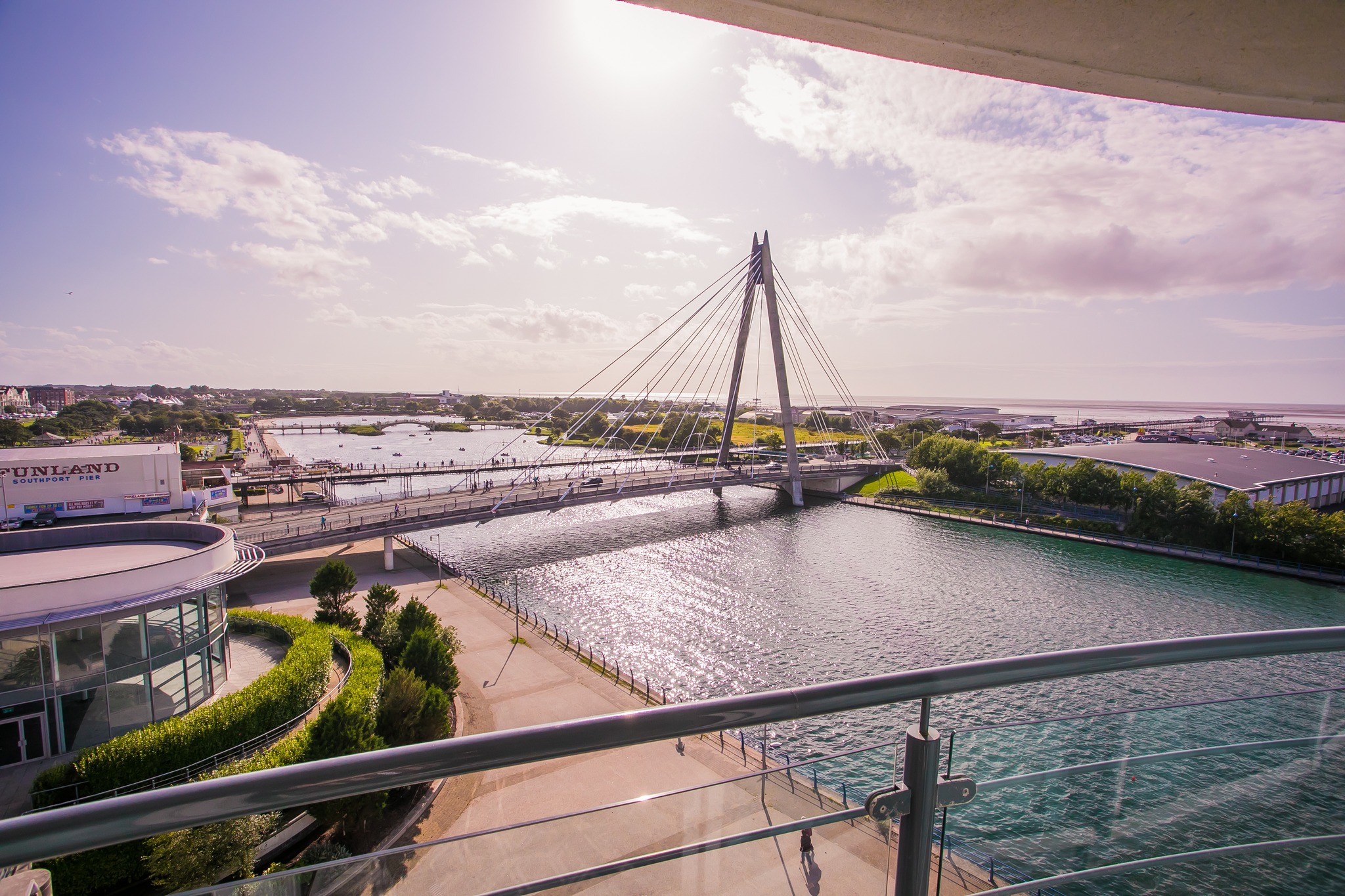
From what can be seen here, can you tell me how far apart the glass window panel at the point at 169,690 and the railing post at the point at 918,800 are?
912 cm

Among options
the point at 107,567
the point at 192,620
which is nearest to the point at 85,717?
the point at 192,620

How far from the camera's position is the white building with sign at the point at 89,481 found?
1566 centimetres

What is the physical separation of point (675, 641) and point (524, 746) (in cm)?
1196

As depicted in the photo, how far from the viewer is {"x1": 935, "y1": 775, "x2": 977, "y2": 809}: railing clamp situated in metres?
1.01

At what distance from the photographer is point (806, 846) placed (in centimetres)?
103

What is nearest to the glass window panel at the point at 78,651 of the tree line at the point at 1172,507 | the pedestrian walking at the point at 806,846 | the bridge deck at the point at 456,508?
the pedestrian walking at the point at 806,846

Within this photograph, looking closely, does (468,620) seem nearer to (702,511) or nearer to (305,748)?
(305,748)

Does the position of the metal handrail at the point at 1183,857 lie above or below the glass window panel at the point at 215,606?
above

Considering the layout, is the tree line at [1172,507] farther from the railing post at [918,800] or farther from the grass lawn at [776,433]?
the railing post at [918,800]

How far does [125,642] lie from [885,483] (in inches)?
1119

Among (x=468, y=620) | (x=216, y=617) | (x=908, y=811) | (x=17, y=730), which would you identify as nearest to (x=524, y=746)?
(x=908, y=811)

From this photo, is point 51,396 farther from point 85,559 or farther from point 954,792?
point 954,792

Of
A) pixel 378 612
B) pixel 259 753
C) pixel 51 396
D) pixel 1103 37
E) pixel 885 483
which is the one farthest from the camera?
pixel 51 396

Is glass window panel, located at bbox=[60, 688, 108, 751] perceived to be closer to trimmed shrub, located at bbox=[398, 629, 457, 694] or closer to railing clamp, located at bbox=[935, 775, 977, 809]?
trimmed shrub, located at bbox=[398, 629, 457, 694]
